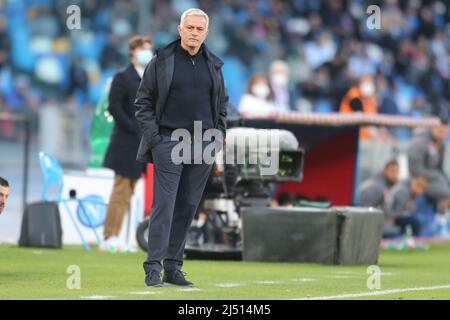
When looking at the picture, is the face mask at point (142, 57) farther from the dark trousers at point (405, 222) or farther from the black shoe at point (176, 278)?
the dark trousers at point (405, 222)

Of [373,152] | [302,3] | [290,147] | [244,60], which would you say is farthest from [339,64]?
[290,147]

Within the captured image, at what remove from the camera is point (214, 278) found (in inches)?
471

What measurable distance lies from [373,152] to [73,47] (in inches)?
441

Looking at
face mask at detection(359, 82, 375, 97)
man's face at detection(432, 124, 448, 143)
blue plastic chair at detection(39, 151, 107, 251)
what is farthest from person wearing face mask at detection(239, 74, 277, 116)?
face mask at detection(359, 82, 375, 97)

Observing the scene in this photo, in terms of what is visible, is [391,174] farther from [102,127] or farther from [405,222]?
[102,127]

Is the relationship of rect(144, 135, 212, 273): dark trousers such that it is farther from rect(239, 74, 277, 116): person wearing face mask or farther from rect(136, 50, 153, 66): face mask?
rect(239, 74, 277, 116): person wearing face mask

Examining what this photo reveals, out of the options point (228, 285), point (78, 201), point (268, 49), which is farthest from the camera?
point (268, 49)

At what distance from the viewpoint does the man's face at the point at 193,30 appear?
418 inches

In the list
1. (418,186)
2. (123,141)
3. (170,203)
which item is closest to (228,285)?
(170,203)

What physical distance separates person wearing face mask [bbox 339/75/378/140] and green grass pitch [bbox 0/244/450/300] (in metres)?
6.01

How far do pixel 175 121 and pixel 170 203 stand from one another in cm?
59
